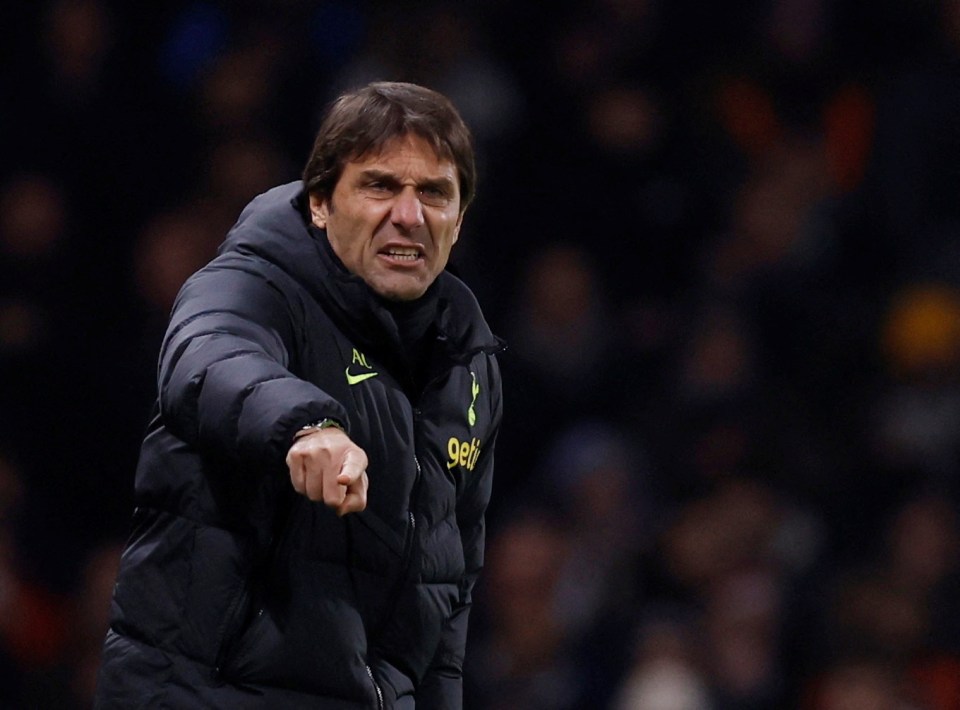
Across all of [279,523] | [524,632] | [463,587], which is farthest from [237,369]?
[524,632]

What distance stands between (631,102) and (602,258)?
66 cm

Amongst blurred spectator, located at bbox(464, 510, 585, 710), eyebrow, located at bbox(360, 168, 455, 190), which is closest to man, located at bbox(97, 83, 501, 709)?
eyebrow, located at bbox(360, 168, 455, 190)

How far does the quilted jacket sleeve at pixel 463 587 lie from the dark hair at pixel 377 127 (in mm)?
409

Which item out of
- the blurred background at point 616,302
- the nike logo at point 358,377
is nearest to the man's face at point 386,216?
the nike logo at point 358,377

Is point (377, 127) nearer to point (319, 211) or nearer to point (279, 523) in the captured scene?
point (319, 211)

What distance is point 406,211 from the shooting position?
253cm

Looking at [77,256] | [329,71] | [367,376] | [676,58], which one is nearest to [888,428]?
[676,58]

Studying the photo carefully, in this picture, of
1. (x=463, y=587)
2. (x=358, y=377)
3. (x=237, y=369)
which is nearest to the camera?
(x=237, y=369)

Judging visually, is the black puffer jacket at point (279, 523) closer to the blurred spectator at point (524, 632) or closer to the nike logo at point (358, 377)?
the nike logo at point (358, 377)

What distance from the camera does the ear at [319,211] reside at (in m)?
2.57

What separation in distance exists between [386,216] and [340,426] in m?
0.54

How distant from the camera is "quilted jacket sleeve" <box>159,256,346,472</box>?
6.79ft

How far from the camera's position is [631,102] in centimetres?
629

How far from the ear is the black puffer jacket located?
0.06 feet
